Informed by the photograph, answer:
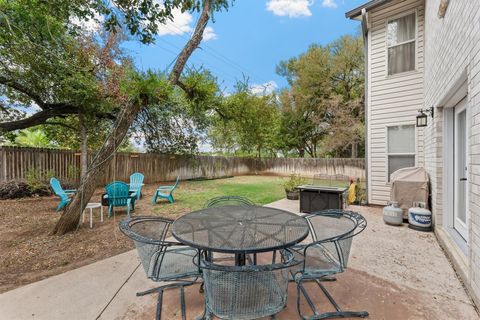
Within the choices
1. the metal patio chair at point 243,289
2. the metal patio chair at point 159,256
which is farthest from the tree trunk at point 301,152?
the metal patio chair at point 243,289

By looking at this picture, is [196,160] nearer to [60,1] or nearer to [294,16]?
[60,1]

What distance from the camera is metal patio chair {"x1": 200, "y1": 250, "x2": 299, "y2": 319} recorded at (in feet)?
4.37

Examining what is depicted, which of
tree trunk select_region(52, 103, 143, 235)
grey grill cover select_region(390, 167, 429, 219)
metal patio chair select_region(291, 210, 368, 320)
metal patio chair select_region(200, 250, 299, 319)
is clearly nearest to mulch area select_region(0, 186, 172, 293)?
tree trunk select_region(52, 103, 143, 235)

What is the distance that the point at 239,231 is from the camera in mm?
1897

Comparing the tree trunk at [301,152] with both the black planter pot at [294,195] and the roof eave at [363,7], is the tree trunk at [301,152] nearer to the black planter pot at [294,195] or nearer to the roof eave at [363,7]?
the black planter pot at [294,195]

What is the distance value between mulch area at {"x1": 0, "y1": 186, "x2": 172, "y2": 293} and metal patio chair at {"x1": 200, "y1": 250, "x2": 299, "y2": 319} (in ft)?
7.77

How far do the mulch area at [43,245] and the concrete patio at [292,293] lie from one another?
362 mm

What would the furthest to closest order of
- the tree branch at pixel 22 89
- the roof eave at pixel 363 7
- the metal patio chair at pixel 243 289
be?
the tree branch at pixel 22 89
the roof eave at pixel 363 7
the metal patio chair at pixel 243 289

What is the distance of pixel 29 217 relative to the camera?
476cm

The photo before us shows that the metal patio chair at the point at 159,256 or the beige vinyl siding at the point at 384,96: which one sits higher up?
the beige vinyl siding at the point at 384,96

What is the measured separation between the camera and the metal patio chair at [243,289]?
133cm

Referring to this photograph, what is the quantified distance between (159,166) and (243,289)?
34.6 ft

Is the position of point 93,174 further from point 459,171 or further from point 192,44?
point 459,171

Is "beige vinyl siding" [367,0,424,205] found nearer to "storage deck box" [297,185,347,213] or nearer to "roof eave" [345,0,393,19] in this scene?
"roof eave" [345,0,393,19]
